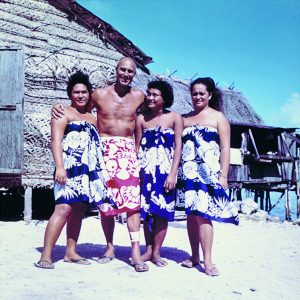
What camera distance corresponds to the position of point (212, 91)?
3.75m

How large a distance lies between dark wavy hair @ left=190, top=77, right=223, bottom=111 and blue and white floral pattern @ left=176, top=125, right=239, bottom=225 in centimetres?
37

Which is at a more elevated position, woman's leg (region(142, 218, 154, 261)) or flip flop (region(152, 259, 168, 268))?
woman's leg (region(142, 218, 154, 261))

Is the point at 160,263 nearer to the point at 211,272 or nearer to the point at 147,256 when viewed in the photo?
the point at 147,256

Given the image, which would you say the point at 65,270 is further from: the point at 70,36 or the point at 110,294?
the point at 70,36

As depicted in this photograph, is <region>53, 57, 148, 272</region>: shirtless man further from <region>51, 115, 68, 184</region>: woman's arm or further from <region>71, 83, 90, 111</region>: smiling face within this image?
<region>51, 115, 68, 184</region>: woman's arm

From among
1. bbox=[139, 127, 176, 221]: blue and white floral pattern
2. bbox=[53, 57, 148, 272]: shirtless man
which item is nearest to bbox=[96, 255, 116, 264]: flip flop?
bbox=[53, 57, 148, 272]: shirtless man

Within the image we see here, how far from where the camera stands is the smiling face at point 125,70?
3611 mm

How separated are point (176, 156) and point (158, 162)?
191 millimetres

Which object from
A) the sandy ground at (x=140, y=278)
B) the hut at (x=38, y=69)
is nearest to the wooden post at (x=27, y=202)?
the hut at (x=38, y=69)

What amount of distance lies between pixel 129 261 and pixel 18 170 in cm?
375

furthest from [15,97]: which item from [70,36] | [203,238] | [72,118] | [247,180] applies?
[247,180]

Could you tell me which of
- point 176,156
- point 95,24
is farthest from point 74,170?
point 95,24

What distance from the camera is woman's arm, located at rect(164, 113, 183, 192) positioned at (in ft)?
11.6

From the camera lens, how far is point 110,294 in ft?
8.79
